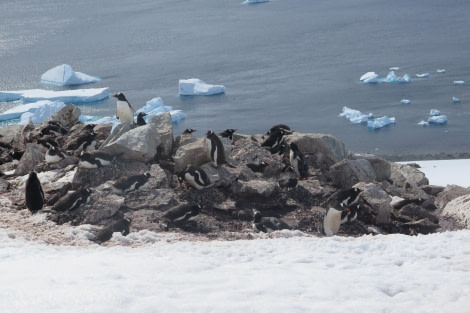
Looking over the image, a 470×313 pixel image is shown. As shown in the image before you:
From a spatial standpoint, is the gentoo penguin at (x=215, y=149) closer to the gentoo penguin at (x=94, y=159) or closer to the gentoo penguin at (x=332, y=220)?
the gentoo penguin at (x=94, y=159)

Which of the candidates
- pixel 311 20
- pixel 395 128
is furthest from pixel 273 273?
pixel 311 20

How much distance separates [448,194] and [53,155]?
20.2 ft

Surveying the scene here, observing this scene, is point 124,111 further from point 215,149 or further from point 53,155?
point 215,149

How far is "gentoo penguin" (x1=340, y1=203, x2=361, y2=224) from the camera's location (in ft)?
28.2

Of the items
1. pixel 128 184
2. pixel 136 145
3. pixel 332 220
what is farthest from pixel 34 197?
pixel 332 220

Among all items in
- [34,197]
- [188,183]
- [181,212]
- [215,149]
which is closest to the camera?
[181,212]

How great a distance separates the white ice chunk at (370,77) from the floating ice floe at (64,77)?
1082cm

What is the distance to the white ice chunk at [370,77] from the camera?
2694 centimetres

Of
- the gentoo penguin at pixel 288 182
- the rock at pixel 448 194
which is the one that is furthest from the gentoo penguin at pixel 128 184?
the rock at pixel 448 194

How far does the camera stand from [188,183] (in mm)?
9125

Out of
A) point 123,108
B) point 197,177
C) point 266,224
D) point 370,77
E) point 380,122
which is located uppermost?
point 123,108

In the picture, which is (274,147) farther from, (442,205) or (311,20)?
(311,20)

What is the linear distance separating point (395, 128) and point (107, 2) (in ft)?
108

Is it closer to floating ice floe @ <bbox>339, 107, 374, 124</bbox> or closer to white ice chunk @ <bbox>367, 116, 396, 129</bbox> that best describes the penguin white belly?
white ice chunk @ <bbox>367, 116, 396, 129</bbox>
